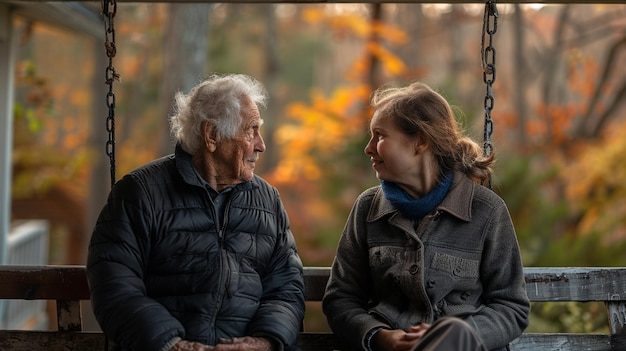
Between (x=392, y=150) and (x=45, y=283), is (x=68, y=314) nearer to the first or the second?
(x=45, y=283)

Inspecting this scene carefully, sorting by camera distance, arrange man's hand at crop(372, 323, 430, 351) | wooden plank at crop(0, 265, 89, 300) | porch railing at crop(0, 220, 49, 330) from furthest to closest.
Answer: porch railing at crop(0, 220, 49, 330)
wooden plank at crop(0, 265, 89, 300)
man's hand at crop(372, 323, 430, 351)

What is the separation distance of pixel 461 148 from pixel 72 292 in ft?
5.85

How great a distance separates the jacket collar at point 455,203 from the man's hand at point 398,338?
455 millimetres

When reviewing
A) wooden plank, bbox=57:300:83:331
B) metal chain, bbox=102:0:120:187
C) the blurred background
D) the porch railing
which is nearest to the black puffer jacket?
metal chain, bbox=102:0:120:187

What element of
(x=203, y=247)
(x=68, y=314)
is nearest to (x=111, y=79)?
(x=203, y=247)

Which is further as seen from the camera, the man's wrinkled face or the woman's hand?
the man's wrinkled face

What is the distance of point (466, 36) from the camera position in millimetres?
23859

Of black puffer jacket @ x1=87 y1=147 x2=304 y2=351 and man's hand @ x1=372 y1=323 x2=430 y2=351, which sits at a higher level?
black puffer jacket @ x1=87 y1=147 x2=304 y2=351

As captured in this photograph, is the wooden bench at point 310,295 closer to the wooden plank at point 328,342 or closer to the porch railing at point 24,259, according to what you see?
the wooden plank at point 328,342

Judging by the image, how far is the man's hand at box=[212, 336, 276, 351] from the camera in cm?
314

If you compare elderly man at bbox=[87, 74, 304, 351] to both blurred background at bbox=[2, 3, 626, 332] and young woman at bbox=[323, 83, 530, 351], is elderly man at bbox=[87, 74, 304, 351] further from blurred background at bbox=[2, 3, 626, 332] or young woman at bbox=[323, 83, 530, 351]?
blurred background at bbox=[2, 3, 626, 332]

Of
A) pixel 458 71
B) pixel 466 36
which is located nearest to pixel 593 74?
pixel 458 71

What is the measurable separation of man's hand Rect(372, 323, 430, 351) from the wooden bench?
493mm

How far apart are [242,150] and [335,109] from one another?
343 inches
